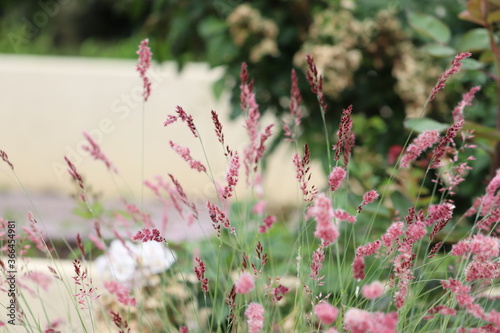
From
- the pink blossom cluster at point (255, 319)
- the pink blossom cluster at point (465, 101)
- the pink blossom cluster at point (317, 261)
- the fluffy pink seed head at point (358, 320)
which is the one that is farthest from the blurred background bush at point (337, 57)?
the fluffy pink seed head at point (358, 320)

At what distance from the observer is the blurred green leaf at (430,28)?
1.67 metres

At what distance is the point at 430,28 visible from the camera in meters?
1.69

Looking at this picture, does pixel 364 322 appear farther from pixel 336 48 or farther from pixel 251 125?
pixel 336 48

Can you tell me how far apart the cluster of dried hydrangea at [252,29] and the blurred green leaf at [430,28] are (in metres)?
0.64

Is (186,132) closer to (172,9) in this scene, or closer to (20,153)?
(20,153)

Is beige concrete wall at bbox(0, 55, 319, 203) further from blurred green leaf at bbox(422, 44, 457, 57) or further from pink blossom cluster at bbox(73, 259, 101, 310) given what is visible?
pink blossom cluster at bbox(73, 259, 101, 310)

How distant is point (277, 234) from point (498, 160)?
2.00 feet

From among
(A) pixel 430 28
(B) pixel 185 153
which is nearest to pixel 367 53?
(A) pixel 430 28

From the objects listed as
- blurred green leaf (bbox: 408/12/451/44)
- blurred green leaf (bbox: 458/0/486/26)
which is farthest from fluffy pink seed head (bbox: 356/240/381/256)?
blurred green leaf (bbox: 408/12/451/44)

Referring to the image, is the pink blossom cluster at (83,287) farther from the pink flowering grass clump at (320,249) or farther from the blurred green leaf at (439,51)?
the blurred green leaf at (439,51)

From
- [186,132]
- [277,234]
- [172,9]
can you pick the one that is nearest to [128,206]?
[277,234]

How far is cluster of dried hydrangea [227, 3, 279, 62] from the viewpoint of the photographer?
2195mm

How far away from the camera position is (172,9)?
94.0 inches

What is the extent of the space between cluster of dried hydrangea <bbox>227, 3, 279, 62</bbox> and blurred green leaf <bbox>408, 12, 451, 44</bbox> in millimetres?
637
